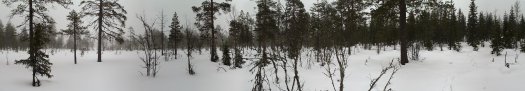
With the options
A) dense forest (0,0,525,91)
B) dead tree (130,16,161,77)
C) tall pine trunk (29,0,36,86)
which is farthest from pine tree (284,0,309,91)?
tall pine trunk (29,0,36,86)

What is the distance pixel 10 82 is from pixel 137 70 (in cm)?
815

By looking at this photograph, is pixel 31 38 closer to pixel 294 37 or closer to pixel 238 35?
pixel 294 37

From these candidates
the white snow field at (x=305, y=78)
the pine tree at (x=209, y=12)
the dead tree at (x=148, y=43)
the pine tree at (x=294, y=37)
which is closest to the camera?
the pine tree at (x=294, y=37)

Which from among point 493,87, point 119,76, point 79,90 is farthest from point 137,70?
point 493,87

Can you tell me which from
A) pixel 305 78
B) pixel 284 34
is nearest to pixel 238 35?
pixel 305 78

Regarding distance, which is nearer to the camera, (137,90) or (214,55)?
(137,90)

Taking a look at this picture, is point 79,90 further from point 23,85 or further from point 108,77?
point 108,77

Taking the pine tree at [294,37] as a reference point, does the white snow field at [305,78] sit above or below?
below

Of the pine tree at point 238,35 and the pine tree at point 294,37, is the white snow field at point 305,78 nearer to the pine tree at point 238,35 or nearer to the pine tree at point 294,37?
the pine tree at point 238,35

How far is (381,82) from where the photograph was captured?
14.5 meters

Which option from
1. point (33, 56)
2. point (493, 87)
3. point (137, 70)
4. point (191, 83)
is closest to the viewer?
point (493, 87)

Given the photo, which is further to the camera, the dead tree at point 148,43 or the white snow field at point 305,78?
the dead tree at point 148,43

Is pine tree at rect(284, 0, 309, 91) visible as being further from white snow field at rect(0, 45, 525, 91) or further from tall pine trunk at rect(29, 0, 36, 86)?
tall pine trunk at rect(29, 0, 36, 86)

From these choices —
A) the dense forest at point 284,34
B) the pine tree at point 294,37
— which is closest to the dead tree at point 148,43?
the dense forest at point 284,34
